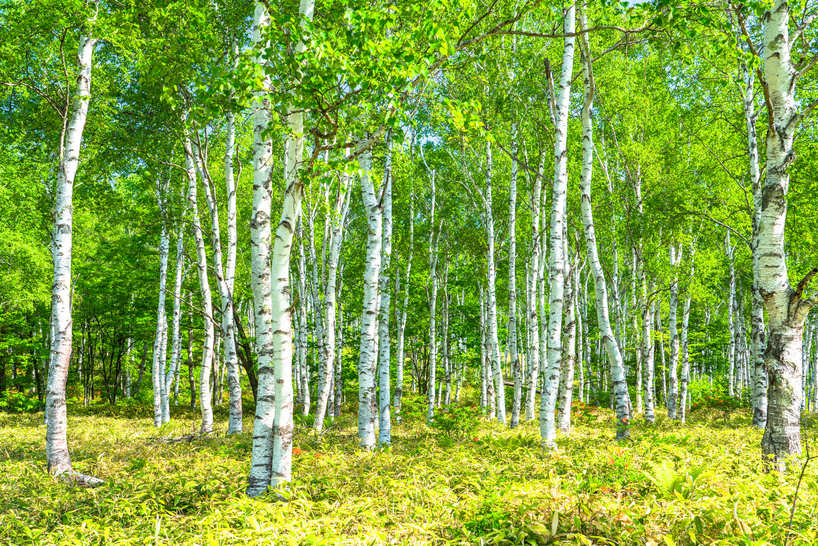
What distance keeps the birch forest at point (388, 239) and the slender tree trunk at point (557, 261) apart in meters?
0.05

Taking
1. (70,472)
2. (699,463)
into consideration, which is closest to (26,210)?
(70,472)

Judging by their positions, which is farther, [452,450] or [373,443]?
[373,443]

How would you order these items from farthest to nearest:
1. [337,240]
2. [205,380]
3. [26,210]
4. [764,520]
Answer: [26,210] < [337,240] < [205,380] < [764,520]

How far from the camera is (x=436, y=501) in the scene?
4.57 meters

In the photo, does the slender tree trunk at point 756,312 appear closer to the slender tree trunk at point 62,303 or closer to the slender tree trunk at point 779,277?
the slender tree trunk at point 779,277

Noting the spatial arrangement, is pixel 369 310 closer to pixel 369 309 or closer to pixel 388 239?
pixel 369 309

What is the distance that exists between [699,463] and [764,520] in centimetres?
228

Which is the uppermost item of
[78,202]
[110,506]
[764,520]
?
[78,202]

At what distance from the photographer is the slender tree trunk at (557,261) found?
26.2 ft

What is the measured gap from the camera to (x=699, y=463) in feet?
18.4

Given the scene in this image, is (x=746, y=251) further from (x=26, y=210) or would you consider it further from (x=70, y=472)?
(x=26, y=210)

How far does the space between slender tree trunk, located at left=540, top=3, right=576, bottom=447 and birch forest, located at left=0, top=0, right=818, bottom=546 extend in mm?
→ 51

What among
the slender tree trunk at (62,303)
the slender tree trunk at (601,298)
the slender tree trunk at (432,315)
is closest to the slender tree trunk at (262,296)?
the slender tree trunk at (62,303)

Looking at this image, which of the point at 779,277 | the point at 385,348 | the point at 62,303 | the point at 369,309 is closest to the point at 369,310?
the point at 369,309
